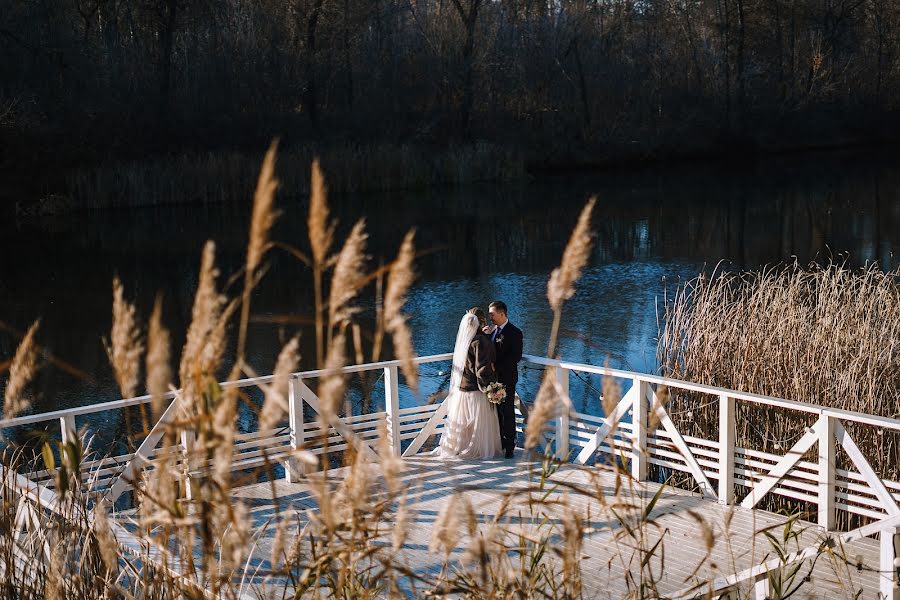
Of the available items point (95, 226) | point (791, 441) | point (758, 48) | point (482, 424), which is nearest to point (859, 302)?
point (791, 441)

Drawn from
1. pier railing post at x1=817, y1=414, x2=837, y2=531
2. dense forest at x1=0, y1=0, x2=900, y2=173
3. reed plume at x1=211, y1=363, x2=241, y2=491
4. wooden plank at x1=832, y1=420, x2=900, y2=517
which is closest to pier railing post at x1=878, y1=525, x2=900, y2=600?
pier railing post at x1=817, y1=414, x2=837, y2=531

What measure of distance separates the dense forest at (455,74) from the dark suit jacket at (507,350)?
81.4 ft

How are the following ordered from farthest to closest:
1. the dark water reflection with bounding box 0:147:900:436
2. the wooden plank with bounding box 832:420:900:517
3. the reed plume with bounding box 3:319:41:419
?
the dark water reflection with bounding box 0:147:900:436 → the wooden plank with bounding box 832:420:900:517 → the reed plume with bounding box 3:319:41:419

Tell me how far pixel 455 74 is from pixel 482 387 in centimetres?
3517

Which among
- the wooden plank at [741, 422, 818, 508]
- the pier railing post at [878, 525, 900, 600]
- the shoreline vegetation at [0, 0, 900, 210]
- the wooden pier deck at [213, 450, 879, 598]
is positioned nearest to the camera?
the pier railing post at [878, 525, 900, 600]

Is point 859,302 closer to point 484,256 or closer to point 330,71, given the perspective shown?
point 484,256

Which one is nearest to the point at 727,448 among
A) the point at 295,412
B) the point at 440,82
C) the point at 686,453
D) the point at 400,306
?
the point at 686,453

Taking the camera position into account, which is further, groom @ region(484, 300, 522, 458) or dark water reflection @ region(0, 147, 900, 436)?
dark water reflection @ region(0, 147, 900, 436)

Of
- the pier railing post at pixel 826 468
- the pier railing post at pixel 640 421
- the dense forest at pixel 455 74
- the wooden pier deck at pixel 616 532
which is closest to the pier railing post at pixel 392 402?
the wooden pier deck at pixel 616 532

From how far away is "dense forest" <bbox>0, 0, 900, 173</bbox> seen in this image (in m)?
33.2

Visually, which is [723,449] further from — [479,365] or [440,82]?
[440,82]

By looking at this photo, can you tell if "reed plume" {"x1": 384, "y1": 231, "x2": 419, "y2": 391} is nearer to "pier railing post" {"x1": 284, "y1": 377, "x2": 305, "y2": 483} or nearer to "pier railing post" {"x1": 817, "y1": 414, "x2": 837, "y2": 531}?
"pier railing post" {"x1": 817, "y1": 414, "x2": 837, "y2": 531}

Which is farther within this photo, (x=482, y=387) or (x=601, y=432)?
(x=482, y=387)

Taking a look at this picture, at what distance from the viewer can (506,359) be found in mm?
8695
